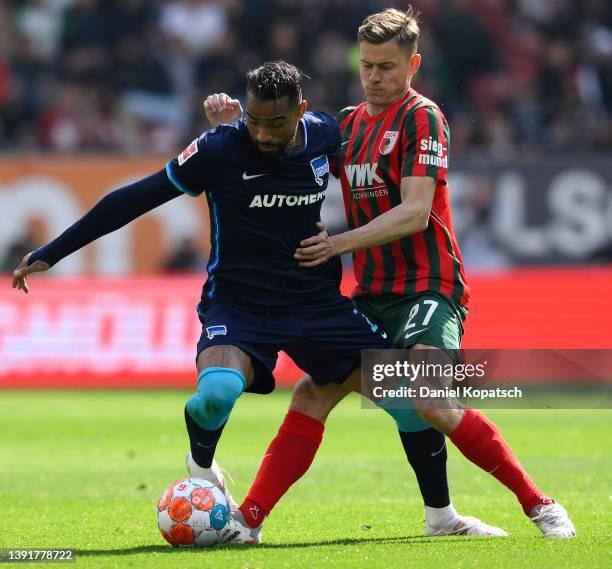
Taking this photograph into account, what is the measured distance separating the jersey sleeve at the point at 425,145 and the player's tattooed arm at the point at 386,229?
0.15ft

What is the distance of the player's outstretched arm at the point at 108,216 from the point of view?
595cm

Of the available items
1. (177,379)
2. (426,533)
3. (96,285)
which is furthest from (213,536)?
(96,285)

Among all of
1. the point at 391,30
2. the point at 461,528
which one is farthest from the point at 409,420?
the point at 391,30

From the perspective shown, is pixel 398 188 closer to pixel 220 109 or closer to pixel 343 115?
pixel 343 115

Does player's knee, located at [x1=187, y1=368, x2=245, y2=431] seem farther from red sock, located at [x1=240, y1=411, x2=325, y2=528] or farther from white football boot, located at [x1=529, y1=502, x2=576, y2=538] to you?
white football boot, located at [x1=529, y1=502, x2=576, y2=538]

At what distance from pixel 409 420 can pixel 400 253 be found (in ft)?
2.56

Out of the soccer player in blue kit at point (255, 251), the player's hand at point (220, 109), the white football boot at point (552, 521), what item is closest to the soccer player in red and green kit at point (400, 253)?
the white football boot at point (552, 521)

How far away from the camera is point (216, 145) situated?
19.4 feet

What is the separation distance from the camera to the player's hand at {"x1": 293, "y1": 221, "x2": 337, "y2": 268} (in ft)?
19.4

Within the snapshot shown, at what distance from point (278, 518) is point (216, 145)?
2100mm

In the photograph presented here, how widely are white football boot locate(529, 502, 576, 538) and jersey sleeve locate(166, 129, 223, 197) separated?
82.7 inches

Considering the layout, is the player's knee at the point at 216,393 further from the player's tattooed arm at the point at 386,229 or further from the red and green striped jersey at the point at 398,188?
the red and green striped jersey at the point at 398,188

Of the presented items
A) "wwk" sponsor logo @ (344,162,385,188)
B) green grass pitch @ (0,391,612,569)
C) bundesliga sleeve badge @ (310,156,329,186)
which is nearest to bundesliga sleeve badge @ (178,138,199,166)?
bundesliga sleeve badge @ (310,156,329,186)

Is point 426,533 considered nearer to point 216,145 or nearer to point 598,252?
point 216,145
